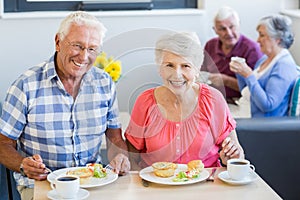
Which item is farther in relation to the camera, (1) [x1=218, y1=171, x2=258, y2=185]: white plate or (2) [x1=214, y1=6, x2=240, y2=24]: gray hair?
(2) [x1=214, y1=6, x2=240, y2=24]: gray hair

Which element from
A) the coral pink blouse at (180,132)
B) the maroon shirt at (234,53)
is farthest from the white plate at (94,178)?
the maroon shirt at (234,53)

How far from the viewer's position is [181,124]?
7.75 feet

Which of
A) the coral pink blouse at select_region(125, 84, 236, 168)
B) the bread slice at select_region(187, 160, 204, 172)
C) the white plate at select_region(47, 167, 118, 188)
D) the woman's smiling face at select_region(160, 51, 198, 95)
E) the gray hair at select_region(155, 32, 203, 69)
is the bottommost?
the white plate at select_region(47, 167, 118, 188)

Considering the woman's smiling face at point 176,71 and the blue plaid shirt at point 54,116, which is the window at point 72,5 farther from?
the woman's smiling face at point 176,71

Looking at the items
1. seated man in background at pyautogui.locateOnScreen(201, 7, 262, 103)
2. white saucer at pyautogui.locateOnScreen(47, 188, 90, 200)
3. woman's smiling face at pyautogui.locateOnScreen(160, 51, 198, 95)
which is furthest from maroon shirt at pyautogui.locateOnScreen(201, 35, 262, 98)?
white saucer at pyautogui.locateOnScreen(47, 188, 90, 200)

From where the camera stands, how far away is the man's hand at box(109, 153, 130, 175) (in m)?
2.20

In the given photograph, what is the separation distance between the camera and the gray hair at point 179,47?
2.28 m

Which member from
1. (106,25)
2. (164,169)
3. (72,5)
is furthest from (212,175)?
(72,5)

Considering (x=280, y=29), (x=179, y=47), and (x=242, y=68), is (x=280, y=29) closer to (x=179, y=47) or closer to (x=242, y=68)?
(x=242, y=68)

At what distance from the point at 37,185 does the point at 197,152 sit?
23.8 inches

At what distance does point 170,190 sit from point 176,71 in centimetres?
44

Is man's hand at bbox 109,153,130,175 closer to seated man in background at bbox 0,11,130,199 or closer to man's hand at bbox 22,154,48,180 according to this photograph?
seated man in background at bbox 0,11,130,199

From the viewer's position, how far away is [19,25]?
157 inches

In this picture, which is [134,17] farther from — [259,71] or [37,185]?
[37,185]
